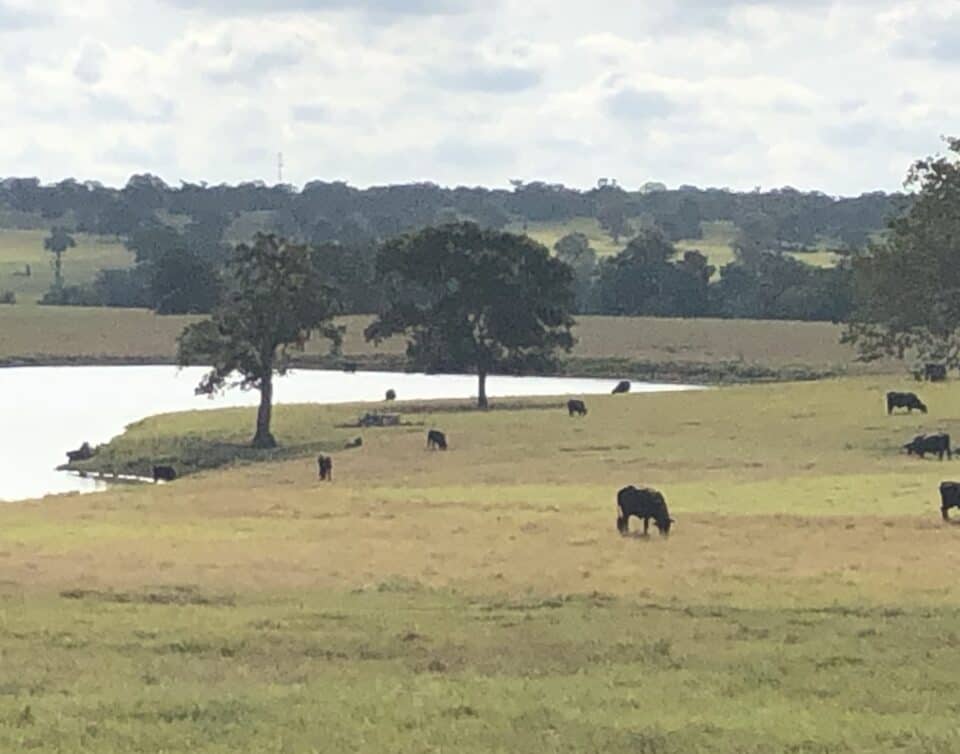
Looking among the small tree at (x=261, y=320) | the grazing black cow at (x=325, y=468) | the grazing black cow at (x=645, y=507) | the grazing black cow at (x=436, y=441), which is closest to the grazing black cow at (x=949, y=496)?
the grazing black cow at (x=645, y=507)

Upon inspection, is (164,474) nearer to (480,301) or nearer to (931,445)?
(931,445)

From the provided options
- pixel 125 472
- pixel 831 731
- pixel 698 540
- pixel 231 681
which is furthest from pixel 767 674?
pixel 125 472

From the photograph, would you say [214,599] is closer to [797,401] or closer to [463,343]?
[797,401]

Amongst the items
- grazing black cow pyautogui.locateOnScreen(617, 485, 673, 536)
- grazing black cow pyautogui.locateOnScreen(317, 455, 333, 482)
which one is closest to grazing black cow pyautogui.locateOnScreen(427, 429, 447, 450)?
grazing black cow pyautogui.locateOnScreen(317, 455, 333, 482)

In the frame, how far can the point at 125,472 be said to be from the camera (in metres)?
58.6

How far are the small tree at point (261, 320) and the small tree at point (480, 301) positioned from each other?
1055 centimetres

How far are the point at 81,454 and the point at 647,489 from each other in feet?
119

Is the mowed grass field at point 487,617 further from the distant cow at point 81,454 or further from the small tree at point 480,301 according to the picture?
the small tree at point 480,301

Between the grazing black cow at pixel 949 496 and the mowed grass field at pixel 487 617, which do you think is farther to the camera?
the grazing black cow at pixel 949 496

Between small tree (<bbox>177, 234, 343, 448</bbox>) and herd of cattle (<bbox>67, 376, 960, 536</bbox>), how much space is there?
5.48 meters

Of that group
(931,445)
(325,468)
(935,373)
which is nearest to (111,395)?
(935,373)

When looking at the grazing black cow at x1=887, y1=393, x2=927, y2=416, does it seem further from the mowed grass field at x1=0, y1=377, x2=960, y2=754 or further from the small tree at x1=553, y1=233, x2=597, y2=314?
the small tree at x1=553, y1=233, x2=597, y2=314

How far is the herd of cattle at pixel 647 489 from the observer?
2958 cm

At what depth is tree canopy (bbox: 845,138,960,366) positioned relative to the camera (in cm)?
5091
